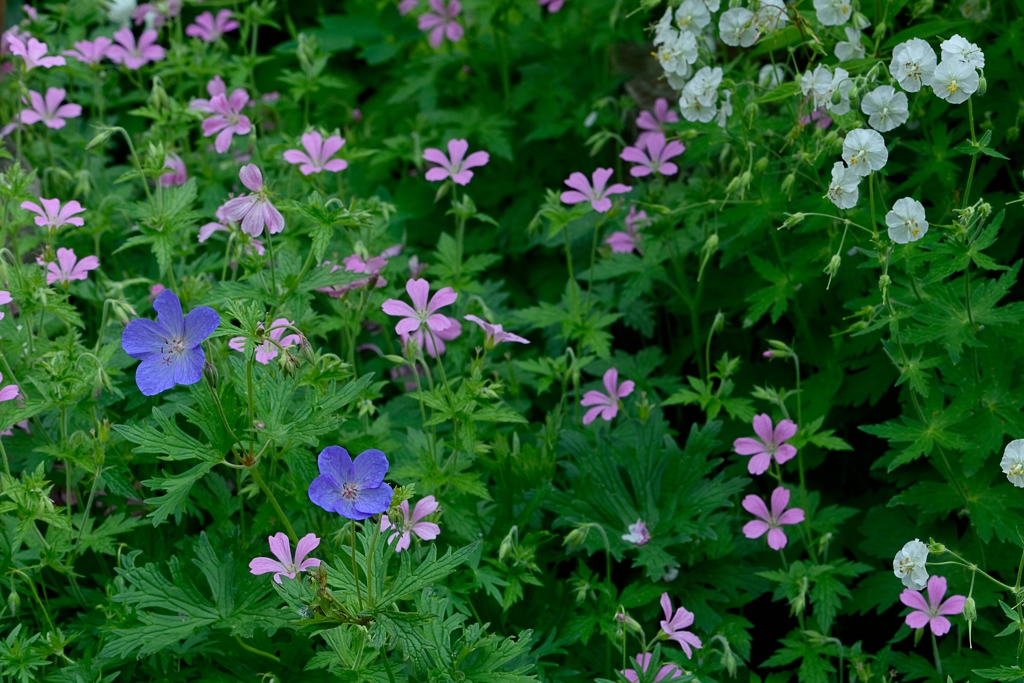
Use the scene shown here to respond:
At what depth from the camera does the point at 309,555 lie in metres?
1.84

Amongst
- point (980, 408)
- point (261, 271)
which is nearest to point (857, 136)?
point (980, 408)

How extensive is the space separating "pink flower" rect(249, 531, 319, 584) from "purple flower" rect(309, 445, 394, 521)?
34cm

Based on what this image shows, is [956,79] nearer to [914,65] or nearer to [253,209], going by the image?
[914,65]

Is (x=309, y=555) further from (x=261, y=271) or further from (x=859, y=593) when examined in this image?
(x=859, y=593)

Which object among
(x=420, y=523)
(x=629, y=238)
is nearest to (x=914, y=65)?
(x=629, y=238)

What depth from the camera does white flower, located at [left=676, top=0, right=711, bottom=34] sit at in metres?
2.12

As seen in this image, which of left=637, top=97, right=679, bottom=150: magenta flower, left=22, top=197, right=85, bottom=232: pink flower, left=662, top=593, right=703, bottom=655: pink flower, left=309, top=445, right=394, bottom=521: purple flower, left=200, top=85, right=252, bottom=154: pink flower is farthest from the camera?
left=637, top=97, right=679, bottom=150: magenta flower

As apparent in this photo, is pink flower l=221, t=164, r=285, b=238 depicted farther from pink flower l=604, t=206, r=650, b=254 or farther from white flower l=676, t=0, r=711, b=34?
pink flower l=604, t=206, r=650, b=254

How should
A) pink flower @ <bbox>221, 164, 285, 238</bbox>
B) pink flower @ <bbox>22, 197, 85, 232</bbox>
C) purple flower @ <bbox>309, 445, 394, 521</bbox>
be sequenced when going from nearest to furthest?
purple flower @ <bbox>309, 445, 394, 521</bbox>, pink flower @ <bbox>221, 164, 285, 238</bbox>, pink flower @ <bbox>22, 197, 85, 232</bbox>

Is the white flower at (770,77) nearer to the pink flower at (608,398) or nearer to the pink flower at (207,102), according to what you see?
the pink flower at (608,398)

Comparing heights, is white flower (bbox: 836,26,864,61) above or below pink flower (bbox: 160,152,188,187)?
above

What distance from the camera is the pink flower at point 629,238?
103 inches

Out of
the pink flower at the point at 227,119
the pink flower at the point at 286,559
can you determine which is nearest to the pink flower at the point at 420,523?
the pink flower at the point at 286,559

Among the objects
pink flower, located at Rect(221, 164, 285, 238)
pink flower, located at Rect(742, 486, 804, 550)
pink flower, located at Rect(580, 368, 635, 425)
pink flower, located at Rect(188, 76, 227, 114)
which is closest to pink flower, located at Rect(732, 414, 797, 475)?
pink flower, located at Rect(742, 486, 804, 550)
